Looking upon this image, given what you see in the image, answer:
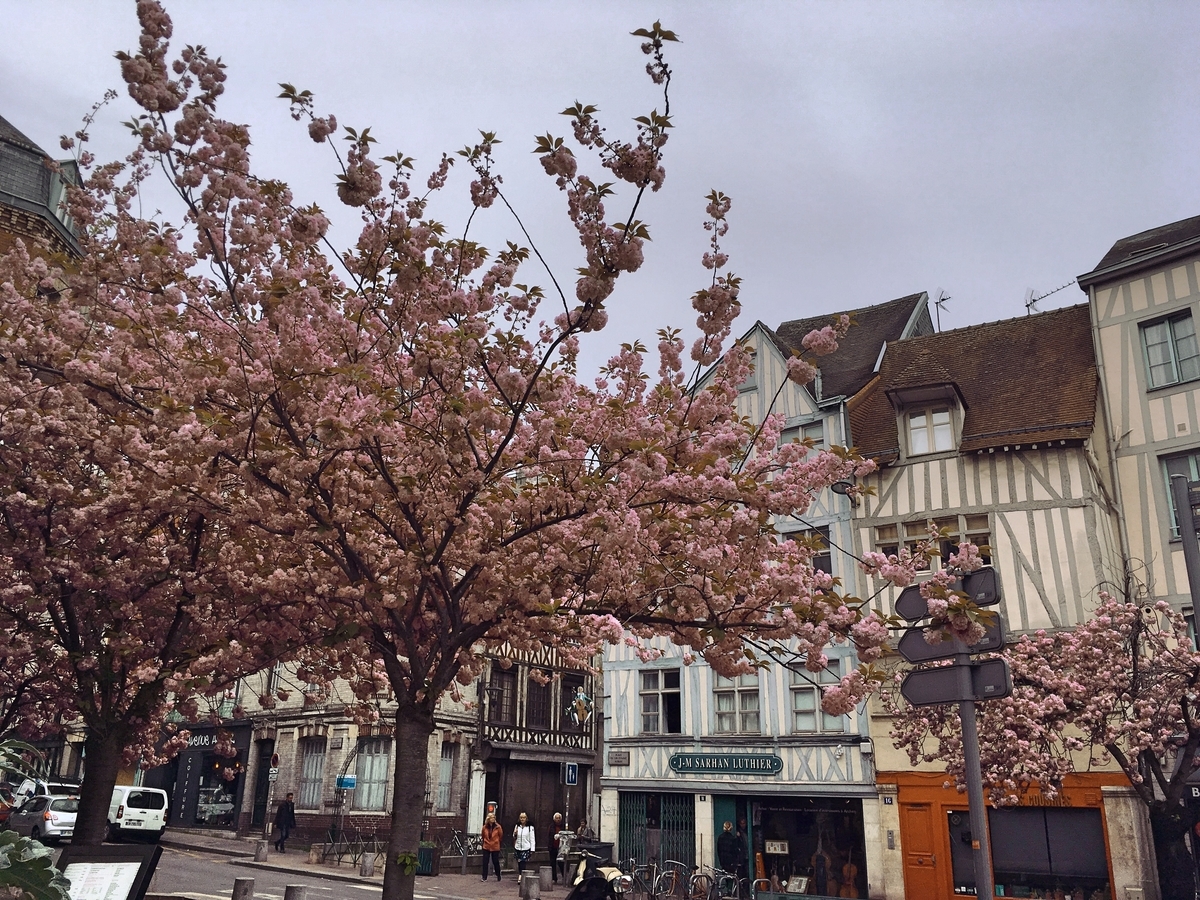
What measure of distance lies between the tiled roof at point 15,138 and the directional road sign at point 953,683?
77.0 ft

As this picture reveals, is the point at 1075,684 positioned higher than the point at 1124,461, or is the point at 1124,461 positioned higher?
the point at 1124,461

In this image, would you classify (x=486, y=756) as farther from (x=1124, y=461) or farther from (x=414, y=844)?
(x=414, y=844)

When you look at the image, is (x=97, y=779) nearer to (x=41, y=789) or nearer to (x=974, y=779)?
(x=974, y=779)

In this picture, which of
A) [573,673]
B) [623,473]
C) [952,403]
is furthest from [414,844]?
[573,673]

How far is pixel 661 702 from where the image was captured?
881 inches

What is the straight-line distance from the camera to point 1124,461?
744 inches

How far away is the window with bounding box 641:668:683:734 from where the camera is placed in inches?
Result: 876

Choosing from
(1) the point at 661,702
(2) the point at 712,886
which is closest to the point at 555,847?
(1) the point at 661,702

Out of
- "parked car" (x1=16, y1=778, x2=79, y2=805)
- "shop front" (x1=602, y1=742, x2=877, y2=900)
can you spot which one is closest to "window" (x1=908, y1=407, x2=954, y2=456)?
"shop front" (x1=602, y1=742, x2=877, y2=900)

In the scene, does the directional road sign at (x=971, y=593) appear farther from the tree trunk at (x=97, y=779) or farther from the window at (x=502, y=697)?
the window at (x=502, y=697)

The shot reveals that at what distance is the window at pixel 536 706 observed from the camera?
26828 mm

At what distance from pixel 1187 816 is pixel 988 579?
10.3m

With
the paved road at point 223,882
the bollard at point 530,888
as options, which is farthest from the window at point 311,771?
the bollard at point 530,888

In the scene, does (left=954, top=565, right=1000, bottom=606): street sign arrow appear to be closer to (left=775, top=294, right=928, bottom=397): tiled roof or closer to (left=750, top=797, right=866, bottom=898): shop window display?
(left=750, top=797, right=866, bottom=898): shop window display
